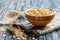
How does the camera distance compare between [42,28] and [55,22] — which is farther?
[55,22]

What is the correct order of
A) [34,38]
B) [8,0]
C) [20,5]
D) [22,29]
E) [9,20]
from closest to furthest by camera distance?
1. [34,38]
2. [22,29]
3. [9,20]
4. [20,5]
5. [8,0]

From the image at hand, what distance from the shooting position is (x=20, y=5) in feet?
7.27

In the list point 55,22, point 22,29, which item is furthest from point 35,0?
point 22,29

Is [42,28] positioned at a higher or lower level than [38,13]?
lower

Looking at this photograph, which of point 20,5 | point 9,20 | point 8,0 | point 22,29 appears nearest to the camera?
point 22,29

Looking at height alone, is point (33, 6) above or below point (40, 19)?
above

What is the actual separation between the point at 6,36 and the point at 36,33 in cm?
23

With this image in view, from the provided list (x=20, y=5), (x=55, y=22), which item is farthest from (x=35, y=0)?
(x=55, y=22)

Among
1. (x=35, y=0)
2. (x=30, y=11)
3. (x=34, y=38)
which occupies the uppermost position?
(x=35, y=0)

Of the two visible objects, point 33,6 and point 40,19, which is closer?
point 40,19

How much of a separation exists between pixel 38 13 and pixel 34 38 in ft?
0.73

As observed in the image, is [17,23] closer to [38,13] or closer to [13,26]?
[13,26]

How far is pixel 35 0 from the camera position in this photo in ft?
8.30

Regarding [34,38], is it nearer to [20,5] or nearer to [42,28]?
[42,28]
